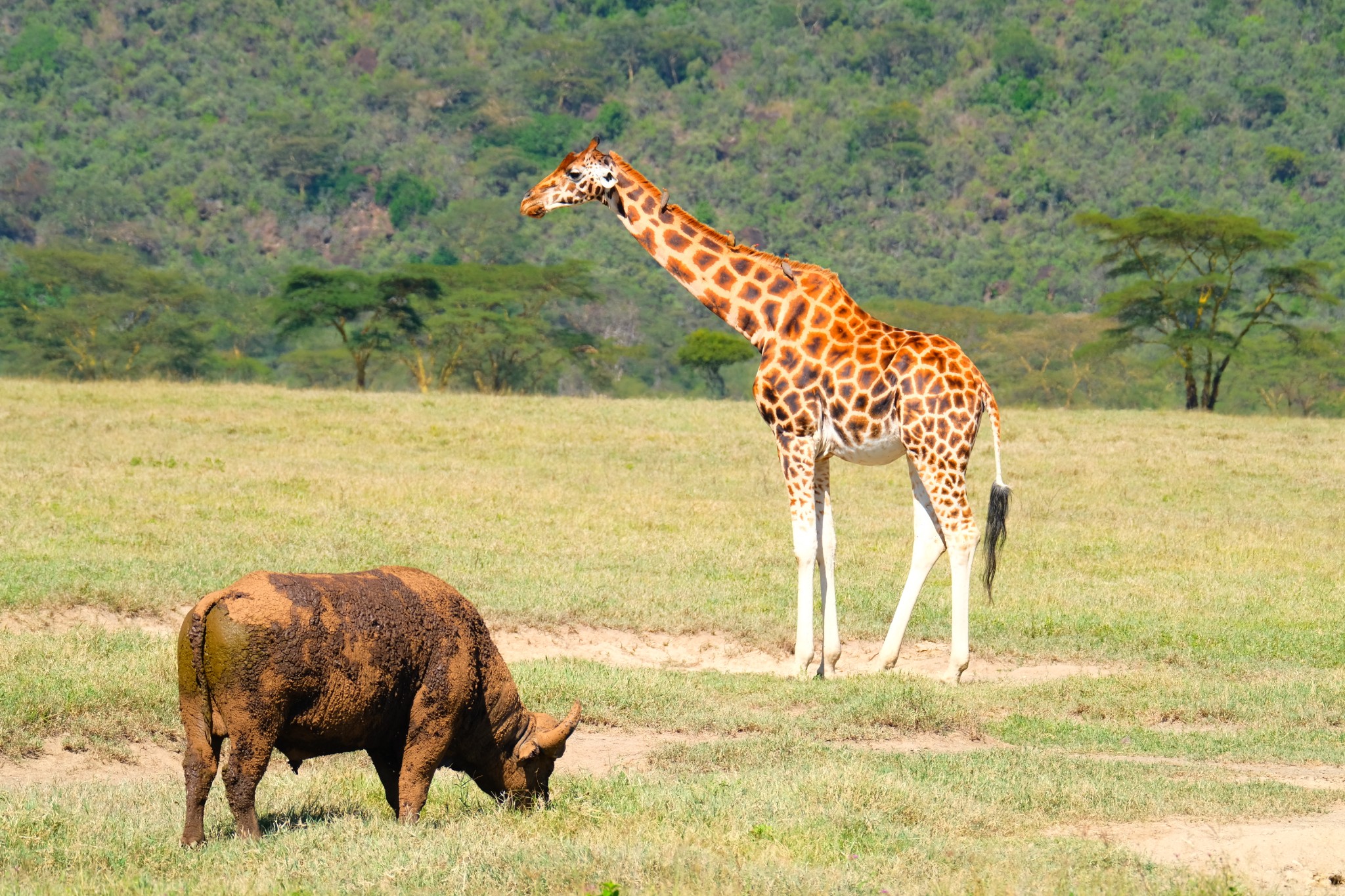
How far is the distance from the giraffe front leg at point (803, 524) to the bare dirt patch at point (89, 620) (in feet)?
14.7

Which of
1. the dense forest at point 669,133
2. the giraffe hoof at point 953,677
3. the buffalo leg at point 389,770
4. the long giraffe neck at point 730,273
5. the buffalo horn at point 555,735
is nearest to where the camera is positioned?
the buffalo leg at point 389,770

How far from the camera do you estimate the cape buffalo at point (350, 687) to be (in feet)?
20.6

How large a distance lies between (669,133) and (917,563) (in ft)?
322

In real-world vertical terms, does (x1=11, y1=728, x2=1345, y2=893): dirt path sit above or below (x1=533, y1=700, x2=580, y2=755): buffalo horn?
Answer: below

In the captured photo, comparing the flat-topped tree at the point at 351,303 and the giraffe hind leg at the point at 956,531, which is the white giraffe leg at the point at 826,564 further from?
the flat-topped tree at the point at 351,303

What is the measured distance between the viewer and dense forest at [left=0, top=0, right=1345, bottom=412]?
290 feet

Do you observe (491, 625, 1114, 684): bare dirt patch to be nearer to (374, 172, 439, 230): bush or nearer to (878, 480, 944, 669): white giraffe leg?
(878, 480, 944, 669): white giraffe leg

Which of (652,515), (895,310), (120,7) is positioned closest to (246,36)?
(120,7)

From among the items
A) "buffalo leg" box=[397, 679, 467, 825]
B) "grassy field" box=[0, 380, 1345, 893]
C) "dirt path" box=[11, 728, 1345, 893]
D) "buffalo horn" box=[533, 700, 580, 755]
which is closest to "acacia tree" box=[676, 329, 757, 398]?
"grassy field" box=[0, 380, 1345, 893]

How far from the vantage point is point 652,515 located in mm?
17938

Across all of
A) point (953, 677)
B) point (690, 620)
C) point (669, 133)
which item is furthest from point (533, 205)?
point (669, 133)

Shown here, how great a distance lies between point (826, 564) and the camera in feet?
38.6

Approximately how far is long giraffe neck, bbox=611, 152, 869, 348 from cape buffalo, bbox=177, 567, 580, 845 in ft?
16.8

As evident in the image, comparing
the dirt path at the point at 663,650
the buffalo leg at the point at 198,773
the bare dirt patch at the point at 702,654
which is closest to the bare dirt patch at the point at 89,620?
the dirt path at the point at 663,650
